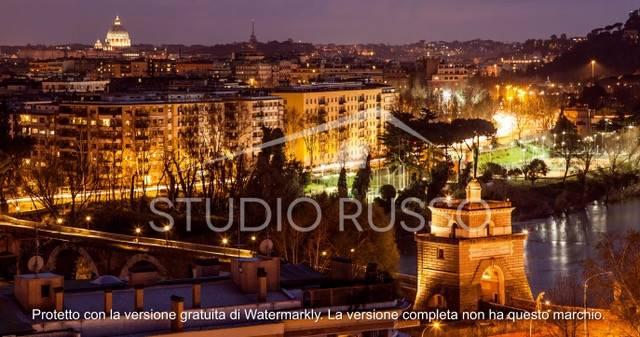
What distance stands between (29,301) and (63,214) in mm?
13962

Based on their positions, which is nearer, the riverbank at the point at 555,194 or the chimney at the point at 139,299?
the chimney at the point at 139,299

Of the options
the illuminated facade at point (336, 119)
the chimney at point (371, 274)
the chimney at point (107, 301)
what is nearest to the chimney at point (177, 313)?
the chimney at point (107, 301)

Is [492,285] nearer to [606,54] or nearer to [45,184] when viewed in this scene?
[45,184]

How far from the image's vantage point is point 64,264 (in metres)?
15.6

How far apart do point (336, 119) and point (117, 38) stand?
6922 centimetres

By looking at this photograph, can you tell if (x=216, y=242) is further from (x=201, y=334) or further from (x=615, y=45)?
(x=615, y=45)

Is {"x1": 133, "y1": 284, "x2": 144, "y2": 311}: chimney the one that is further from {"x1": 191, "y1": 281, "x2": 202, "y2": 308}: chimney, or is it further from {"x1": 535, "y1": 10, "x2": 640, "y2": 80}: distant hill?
{"x1": 535, "y1": 10, "x2": 640, "y2": 80}: distant hill

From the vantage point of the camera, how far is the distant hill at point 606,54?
75.9 metres

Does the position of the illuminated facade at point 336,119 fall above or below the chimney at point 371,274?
below

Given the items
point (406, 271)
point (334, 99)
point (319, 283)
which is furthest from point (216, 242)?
point (334, 99)

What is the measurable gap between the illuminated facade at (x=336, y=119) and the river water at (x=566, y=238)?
21.6 ft

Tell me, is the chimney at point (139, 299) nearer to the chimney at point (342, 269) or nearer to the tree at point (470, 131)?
the chimney at point (342, 269)

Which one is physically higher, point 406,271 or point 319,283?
point 319,283

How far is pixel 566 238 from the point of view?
21953 mm
